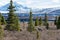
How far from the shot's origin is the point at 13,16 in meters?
50.7

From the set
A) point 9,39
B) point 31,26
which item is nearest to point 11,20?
point 31,26

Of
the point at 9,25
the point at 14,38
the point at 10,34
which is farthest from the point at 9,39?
the point at 9,25

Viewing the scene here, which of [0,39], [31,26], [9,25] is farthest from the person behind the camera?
[31,26]

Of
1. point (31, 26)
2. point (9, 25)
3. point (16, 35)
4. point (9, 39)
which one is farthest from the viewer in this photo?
point (31, 26)

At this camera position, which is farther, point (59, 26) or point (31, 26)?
point (59, 26)

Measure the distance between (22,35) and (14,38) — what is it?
2.10 m

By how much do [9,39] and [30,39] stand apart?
2498 millimetres

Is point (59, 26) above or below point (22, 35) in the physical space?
below

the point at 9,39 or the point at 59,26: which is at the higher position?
the point at 9,39

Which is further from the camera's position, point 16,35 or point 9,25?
point 9,25

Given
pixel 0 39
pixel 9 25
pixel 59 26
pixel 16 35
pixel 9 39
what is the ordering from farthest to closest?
pixel 59 26 < pixel 9 25 < pixel 16 35 < pixel 9 39 < pixel 0 39

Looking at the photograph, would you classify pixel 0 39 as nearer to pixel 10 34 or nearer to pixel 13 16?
pixel 10 34

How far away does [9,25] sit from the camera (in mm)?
48812

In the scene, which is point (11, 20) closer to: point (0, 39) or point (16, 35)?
point (16, 35)
